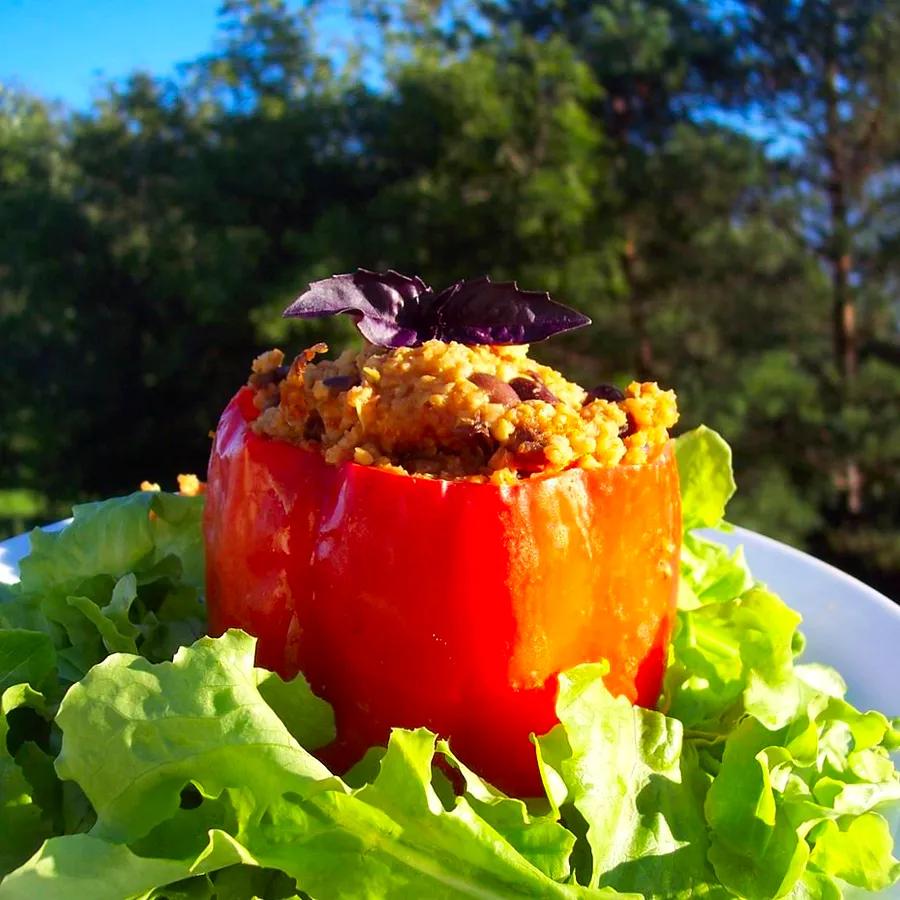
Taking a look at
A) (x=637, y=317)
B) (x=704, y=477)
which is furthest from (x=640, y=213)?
(x=704, y=477)

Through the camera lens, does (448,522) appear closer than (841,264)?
Yes

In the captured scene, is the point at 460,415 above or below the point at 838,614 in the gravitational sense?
Result: above

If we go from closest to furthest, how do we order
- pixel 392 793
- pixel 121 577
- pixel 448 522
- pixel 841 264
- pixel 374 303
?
pixel 392 793
pixel 448 522
pixel 374 303
pixel 121 577
pixel 841 264

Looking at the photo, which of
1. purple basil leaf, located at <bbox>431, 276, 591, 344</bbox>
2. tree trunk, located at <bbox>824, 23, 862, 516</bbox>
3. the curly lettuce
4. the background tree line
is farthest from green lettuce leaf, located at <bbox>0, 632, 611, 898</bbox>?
tree trunk, located at <bbox>824, 23, 862, 516</bbox>

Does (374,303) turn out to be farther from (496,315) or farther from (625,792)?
(625,792)

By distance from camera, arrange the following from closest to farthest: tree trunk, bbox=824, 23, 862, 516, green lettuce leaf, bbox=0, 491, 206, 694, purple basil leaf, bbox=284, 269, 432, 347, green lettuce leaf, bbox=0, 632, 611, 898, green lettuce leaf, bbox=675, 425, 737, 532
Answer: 1. green lettuce leaf, bbox=0, 632, 611, 898
2. purple basil leaf, bbox=284, 269, 432, 347
3. green lettuce leaf, bbox=0, 491, 206, 694
4. green lettuce leaf, bbox=675, 425, 737, 532
5. tree trunk, bbox=824, 23, 862, 516

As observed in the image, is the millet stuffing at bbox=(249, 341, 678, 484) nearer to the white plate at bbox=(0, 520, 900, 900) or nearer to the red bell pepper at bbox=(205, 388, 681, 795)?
the red bell pepper at bbox=(205, 388, 681, 795)
